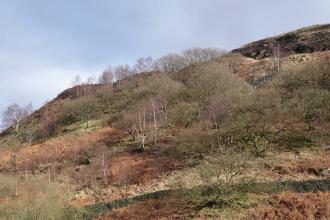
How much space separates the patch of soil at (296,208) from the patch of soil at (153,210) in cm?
A: 661

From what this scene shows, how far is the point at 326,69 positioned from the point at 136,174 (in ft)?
118

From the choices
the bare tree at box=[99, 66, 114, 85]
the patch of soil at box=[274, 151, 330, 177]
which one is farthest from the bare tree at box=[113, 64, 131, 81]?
the patch of soil at box=[274, 151, 330, 177]

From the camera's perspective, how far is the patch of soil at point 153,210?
40219 mm

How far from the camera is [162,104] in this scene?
88.6 m

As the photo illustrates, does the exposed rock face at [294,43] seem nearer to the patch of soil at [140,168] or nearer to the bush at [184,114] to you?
the bush at [184,114]

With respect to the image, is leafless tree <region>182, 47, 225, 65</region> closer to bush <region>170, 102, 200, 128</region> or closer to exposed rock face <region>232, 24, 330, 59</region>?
exposed rock face <region>232, 24, 330, 59</region>

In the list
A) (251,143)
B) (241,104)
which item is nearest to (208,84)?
(241,104)

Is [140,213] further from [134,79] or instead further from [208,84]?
[134,79]

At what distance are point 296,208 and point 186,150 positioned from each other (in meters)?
25.0

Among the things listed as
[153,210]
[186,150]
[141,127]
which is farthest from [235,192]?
[141,127]

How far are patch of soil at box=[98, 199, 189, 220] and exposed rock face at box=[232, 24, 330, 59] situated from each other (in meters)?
78.1

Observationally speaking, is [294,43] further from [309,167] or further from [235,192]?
[235,192]

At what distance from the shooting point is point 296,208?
121 ft

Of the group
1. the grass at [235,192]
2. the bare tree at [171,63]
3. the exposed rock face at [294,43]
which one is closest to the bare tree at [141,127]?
the grass at [235,192]
